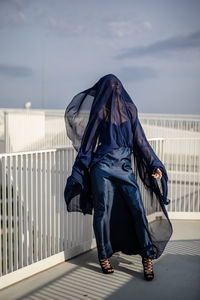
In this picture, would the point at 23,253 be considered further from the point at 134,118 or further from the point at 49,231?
the point at 134,118

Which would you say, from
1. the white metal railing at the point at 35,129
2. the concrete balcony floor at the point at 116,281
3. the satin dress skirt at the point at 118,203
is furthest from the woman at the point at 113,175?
the white metal railing at the point at 35,129

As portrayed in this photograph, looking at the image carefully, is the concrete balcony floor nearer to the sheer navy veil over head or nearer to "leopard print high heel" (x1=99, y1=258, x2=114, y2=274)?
"leopard print high heel" (x1=99, y1=258, x2=114, y2=274)

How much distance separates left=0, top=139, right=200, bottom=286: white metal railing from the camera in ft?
10.0

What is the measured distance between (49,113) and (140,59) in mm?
23842

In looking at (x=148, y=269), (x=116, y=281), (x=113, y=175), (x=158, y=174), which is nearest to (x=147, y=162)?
→ (x=158, y=174)

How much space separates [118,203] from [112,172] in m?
0.40

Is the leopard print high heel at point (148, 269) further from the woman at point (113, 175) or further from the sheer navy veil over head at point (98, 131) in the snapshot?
the sheer navy veil over head at point (98, 131)

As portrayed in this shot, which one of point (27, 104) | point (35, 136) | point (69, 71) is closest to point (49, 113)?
point (35, 136)

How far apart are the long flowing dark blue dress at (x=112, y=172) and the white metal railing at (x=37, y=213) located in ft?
0.70

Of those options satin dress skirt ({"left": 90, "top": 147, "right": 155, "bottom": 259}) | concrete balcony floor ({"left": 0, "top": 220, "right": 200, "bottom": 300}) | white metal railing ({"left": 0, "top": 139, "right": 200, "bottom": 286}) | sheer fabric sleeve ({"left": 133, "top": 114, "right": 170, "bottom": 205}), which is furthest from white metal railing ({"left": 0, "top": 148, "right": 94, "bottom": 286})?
sheer fabric sleeve ({"left": 133, "top": 114, "right": 170, "bottom": 205})

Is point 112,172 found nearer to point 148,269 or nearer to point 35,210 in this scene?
point 35,210

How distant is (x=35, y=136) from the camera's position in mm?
11422

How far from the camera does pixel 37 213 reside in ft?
11.1

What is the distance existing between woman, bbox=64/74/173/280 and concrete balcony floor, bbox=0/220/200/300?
15 centimetres
